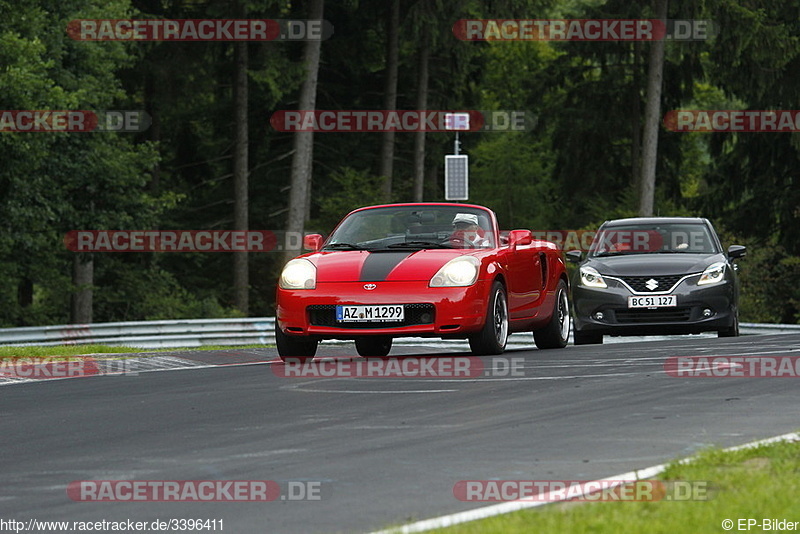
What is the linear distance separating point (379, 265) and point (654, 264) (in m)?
5.12

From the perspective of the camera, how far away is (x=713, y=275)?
1777 cm

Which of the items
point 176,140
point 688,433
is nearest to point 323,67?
point 176,140

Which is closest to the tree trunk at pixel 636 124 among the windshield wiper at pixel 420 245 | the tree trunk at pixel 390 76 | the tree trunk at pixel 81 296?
the tree trunk at pixel 390 76

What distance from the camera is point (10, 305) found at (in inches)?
1636

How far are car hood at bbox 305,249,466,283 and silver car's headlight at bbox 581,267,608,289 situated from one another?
13.1 ft

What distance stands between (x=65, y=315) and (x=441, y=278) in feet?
114

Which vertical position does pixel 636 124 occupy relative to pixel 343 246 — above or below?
above

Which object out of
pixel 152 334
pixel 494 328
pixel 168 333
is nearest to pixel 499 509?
pixel 494 328

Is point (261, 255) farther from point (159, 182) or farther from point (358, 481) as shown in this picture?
point (358, 481)

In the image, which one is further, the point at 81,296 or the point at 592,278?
the point at 81,296

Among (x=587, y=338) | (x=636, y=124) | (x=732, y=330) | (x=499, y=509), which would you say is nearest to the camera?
(x=499, y=509)

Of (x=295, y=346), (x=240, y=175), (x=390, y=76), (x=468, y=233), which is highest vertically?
(x=390, y=76)

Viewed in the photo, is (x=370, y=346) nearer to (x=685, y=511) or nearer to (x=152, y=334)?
(x=685, y=511)

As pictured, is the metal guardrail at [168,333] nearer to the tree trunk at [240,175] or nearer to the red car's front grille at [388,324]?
the red car's front grille at [388,324]
